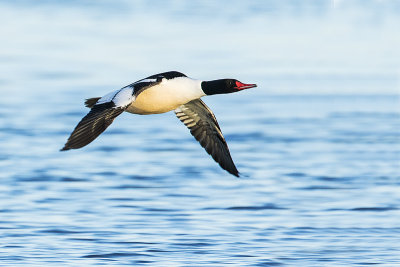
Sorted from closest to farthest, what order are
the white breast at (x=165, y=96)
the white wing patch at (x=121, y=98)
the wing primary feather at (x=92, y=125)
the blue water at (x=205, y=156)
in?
the wing primary feather at (x=92, y=125)
the white wing patch at (x=121, y=98)
the white breast at (x=165, y=96)
the blue water at (x=205, y=156)

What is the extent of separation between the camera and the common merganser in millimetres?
7441

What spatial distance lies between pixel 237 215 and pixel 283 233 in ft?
2.93

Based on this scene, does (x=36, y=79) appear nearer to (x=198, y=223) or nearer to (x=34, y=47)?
(x=34, y=47)

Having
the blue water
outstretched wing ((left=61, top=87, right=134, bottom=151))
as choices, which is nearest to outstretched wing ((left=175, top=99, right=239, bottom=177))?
the blue water

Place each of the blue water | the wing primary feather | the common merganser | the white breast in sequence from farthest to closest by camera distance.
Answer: the blue water
the white breast
the common merganser
the wing primary feather

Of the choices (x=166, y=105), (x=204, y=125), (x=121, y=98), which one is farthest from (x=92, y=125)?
(x=204, y=125)

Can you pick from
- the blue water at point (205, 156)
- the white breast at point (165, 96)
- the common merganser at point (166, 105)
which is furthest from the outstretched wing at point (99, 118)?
the blue water at point (205, 156)

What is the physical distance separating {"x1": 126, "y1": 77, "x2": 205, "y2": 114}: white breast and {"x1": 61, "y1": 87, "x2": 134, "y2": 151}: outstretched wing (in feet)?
0.82

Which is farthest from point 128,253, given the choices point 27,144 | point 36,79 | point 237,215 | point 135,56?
point 135,56

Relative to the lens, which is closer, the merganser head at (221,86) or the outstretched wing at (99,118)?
the outstretched wing at (99,118)

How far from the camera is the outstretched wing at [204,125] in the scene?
931 cm

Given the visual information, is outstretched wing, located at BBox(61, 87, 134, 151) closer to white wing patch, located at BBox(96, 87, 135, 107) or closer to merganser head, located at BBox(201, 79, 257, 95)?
white wing patch, located at BBox(96, 87, 135, 107)

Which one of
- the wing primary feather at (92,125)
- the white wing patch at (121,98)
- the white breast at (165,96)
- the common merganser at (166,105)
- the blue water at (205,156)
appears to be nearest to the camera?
the wing primary feather at (92,125)

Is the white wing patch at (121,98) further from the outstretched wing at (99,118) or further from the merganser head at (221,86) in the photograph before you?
the merganser head at (221,86)
